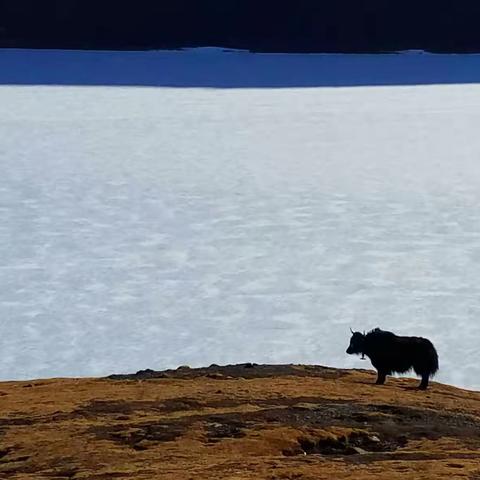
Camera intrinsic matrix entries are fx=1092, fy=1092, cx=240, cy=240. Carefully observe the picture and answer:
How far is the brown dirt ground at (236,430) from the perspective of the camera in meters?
3.22

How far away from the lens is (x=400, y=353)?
4.72 m

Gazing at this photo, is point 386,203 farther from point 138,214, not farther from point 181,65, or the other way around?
point 181,65

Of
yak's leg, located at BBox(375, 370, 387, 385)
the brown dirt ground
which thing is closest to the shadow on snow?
yak's leg, located at BBox(375, 370, 387, 385)

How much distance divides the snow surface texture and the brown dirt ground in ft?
4.86

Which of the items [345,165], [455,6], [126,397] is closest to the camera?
[126,397]

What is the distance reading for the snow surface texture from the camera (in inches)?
261

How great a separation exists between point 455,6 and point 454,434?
972 inches

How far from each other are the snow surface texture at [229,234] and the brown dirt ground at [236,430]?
4.86ft

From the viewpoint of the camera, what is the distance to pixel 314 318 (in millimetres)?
7023

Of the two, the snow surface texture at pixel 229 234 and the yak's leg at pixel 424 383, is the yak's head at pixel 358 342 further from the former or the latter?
the snow surface texture at pixel 229 234

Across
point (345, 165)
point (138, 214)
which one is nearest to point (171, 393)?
point (138, 214)

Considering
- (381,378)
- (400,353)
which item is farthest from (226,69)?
(400,353)

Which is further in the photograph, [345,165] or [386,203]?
[345,165]

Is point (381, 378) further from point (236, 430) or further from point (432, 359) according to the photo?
point (236, 430)
